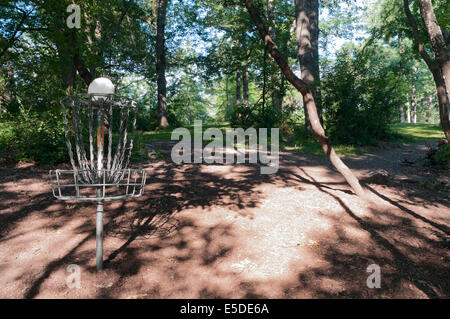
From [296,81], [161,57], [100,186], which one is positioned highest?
[161,57]

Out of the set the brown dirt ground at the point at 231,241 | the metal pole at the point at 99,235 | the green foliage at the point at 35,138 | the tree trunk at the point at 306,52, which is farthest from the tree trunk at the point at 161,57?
the metal pole at the point at 99,235

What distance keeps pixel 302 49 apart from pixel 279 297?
12746 mm

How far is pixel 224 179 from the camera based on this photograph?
657 cm

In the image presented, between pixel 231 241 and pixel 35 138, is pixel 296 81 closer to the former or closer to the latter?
pixel 231 241

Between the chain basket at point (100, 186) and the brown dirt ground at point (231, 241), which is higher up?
the chain basket at point (100, 186)

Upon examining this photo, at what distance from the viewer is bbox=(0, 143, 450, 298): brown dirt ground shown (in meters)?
2.66

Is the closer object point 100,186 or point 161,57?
point 100,186

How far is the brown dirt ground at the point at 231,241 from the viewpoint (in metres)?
2.66

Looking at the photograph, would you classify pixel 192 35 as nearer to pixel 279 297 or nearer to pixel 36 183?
pixel 36 183

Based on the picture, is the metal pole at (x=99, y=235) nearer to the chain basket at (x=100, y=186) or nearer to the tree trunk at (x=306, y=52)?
the chain basket at (x=100, y=186)

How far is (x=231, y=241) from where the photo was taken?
3621 mm

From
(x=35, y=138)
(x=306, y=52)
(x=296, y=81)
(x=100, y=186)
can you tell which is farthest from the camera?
(x=306, y=52)

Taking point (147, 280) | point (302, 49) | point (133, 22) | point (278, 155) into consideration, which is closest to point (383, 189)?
point (278, 155)

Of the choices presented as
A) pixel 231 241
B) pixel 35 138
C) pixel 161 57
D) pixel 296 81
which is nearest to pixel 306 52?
pixel 296 81
